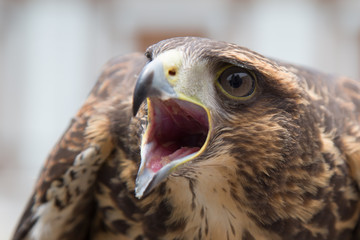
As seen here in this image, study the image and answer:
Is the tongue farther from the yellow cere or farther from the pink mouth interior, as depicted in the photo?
the yellow cere

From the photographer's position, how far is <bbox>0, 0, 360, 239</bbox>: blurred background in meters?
10.9

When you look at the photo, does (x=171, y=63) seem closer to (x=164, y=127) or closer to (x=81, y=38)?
(x=164, y=127)

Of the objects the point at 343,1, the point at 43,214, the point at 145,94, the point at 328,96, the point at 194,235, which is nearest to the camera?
the point at 145,94

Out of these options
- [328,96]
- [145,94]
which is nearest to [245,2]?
[328,96]

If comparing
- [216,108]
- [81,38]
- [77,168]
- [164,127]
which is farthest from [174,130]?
[81,38]

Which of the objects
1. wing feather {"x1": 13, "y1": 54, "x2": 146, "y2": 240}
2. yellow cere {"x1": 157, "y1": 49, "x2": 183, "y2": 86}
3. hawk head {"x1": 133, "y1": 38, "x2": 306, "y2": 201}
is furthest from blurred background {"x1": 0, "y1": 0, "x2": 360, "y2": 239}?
yellow cere {"x1": 157, "y1": 49, "x2": 183, "y2": 86}

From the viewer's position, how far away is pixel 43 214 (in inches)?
91.4

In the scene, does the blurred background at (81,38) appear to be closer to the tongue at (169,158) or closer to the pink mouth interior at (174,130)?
the pink mouth interior at (174,130)

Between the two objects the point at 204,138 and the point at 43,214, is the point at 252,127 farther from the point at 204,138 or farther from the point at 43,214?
the point at 43,214

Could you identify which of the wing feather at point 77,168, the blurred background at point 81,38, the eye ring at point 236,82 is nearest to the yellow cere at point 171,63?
the eye ring at point 236,82

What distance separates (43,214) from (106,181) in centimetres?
33

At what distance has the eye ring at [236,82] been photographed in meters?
1.67

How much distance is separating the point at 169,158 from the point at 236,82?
309 millimetres

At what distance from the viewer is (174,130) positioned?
1.69m
